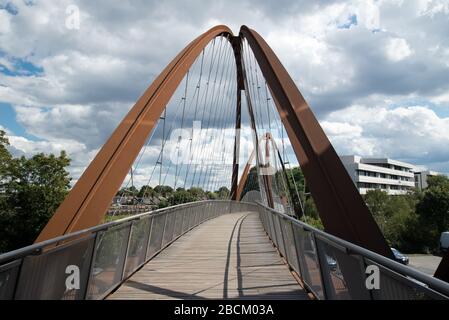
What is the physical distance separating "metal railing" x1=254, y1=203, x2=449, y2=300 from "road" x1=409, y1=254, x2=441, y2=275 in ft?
91.0

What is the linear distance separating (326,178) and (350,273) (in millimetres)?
3147

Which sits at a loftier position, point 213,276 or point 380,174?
point 380,174

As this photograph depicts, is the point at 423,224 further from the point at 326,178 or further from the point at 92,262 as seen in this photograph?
the point at 92,262

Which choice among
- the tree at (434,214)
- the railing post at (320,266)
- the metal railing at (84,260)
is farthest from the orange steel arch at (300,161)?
the tree at (434,214)

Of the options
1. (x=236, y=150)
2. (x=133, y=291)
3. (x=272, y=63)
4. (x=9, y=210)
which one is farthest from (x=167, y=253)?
(x=236, y=150)

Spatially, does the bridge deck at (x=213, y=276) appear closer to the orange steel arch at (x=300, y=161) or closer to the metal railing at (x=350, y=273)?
the metal railing at (x=350, y=273)

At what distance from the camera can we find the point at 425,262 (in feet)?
110

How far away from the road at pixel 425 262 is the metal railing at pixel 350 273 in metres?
27.7

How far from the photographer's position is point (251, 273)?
6285 millimetres

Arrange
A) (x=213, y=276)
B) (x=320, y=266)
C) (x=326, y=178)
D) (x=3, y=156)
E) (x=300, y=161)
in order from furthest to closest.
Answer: (x=3, y=156) < (x=300, y=161) < (x=326, y=178) < (x=213, y=276) < (x=320, y=266)

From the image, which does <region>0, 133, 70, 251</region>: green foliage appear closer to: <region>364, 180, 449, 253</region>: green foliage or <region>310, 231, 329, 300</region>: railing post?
<region>310, 231, 329, 300</region>: railing post

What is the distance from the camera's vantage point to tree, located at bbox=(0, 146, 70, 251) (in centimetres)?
2806

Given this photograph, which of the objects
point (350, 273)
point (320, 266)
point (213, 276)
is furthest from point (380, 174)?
point (350, 273)
